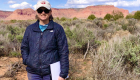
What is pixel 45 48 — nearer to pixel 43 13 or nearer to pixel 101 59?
pixel 43 13

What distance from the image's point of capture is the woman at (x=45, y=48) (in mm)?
1690

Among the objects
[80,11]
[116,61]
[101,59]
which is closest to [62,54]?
[101,59]

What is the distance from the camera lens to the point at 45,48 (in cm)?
169

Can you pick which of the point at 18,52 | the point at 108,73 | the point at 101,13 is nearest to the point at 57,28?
the point at 108,73

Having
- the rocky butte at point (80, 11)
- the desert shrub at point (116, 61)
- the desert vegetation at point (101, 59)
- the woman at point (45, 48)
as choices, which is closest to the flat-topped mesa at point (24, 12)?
the rocky butte at point (80, 11)

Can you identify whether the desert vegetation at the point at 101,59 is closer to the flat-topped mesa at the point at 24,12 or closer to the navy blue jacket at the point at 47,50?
the navy blue jacket at the point at 47,50

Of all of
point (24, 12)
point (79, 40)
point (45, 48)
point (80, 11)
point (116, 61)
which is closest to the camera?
point (45, 48)

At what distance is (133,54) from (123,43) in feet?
2.14

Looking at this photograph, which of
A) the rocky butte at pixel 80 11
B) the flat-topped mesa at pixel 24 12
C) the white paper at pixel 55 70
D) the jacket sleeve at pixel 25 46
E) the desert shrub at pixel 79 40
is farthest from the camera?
the rocky butte at pixel 80 11

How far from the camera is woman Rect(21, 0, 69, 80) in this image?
66.6 inches

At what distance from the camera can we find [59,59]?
71.2 inches

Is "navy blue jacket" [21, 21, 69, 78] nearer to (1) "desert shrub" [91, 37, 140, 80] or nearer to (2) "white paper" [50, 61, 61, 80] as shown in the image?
(2) "white paper" [50, 61, 61, 80]

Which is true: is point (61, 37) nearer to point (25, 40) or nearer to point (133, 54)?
point (25, 40)

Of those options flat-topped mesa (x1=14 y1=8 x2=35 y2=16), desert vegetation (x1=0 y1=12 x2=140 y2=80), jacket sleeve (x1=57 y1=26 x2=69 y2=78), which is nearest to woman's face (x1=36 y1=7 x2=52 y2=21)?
jacket sleeve (x1=57 y1=26 x2=69 y2=78)
